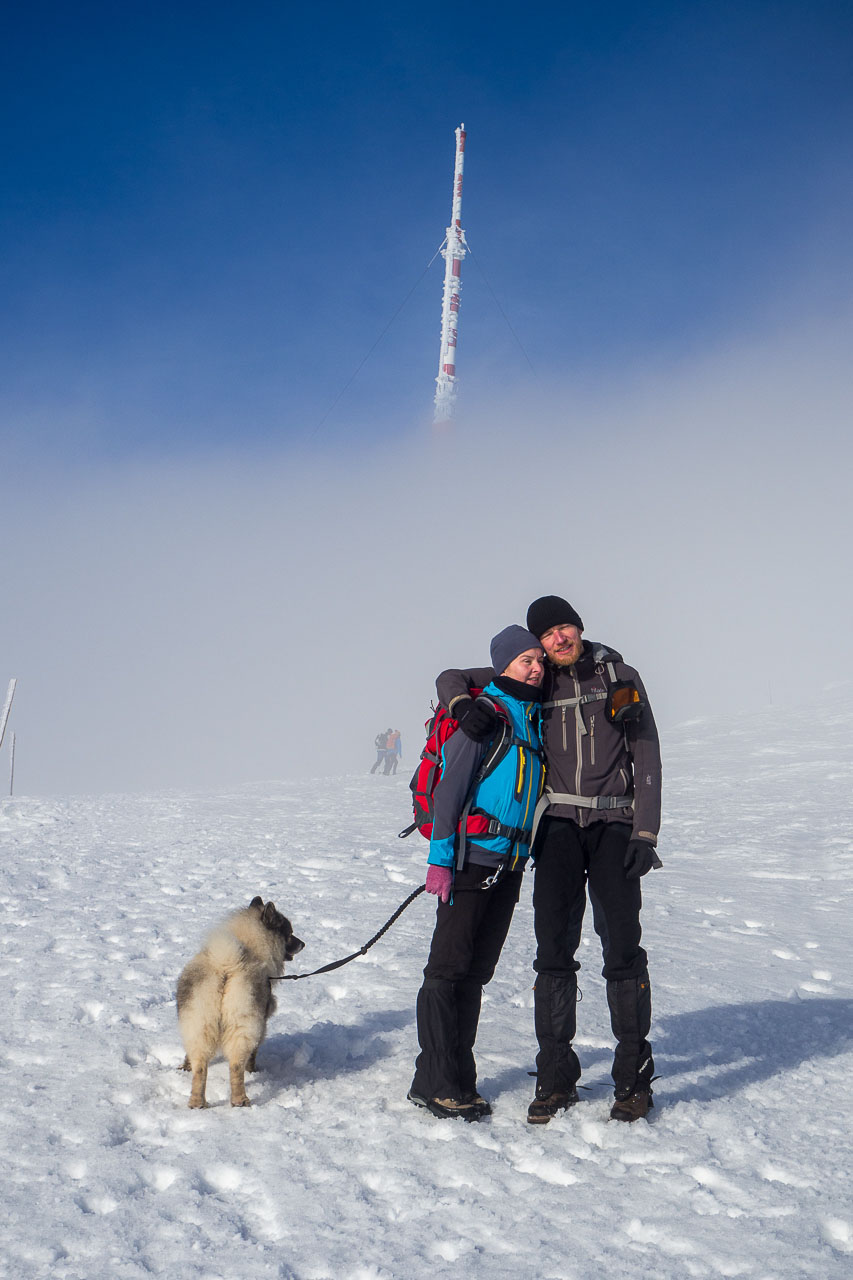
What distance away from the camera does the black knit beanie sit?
422 cm

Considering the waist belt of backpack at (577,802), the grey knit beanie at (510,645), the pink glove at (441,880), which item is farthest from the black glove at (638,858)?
the grey knit beanie at (510,645)

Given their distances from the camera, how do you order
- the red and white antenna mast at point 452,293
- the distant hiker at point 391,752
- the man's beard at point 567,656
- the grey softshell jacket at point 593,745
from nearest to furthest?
the grey softshell jacket at point 593,745 → the man's beard at point 567,656 → the distant hiker at point 391,752 → the red and white antenna mast at point 452,293

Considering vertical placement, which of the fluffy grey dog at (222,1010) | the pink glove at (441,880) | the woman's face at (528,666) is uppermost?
the woman's face at (528,666)

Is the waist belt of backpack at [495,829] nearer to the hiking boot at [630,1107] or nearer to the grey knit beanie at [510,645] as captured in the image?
the grey knit beanie at [510,645]

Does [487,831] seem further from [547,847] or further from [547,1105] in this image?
[547,1105]

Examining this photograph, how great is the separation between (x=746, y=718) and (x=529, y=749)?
114ft

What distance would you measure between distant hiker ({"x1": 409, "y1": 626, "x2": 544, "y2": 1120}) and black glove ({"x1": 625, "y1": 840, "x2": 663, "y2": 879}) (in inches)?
18.7

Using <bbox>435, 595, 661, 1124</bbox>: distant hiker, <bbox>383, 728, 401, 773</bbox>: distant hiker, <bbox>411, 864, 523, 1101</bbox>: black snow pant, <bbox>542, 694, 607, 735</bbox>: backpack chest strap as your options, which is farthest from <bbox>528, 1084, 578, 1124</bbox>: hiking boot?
<bbox>383, 728, 401, 773</bbox>: distant hiker

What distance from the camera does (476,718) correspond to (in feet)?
12.8

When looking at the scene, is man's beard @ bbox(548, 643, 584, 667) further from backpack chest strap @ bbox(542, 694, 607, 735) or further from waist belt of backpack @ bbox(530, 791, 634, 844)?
waist belt of backpack @ bbox(530, 791, 634, 844)

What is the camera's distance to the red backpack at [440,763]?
4047 millimetres

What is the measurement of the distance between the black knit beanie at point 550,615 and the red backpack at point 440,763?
430 mm

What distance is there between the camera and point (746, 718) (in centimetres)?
3628

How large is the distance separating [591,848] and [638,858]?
23 centimetres
